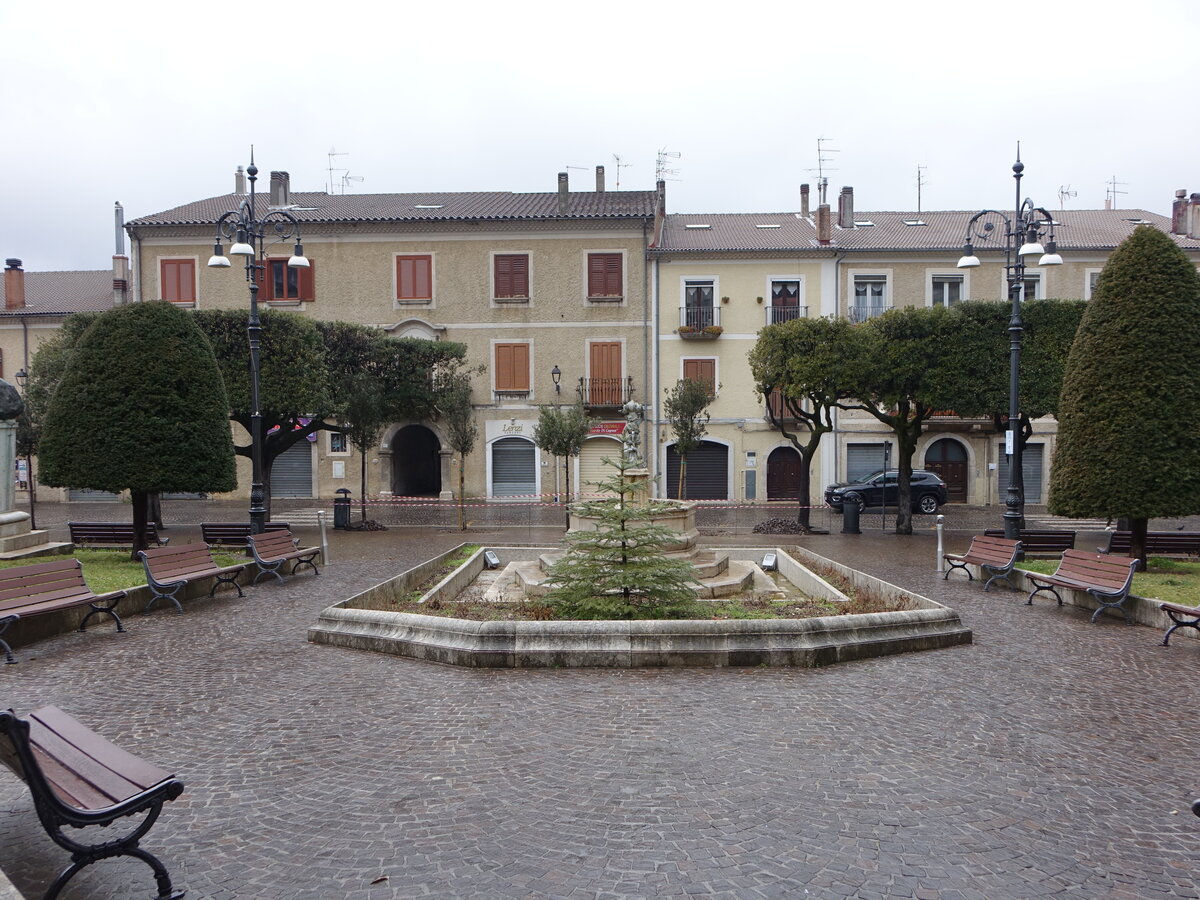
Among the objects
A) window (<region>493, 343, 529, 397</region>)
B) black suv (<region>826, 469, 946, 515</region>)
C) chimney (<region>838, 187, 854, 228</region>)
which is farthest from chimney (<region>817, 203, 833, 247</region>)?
window (<region>493, 343, 529, 397</region>)

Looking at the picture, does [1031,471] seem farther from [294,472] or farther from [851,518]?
[294,472]

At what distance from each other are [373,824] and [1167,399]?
11.9 m

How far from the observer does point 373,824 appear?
4.23 metres

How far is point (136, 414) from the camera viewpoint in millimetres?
12461

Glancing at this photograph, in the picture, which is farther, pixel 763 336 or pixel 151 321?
pixel 763 336

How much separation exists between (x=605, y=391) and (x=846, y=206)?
1297 centimetres

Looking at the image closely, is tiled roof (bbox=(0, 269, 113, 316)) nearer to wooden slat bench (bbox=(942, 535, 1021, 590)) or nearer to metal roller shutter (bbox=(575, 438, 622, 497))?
metal roller shutter (bbox=(575, 438, 622, 497))

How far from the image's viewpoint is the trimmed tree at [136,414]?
12367mm

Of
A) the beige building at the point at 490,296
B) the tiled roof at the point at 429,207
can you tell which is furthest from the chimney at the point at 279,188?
the beige building at the point at 490,296

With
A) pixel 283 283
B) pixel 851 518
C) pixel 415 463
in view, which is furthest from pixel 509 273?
pixel 851 518

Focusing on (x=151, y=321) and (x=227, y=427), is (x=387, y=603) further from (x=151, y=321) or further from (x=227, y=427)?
(x=151, y=321)

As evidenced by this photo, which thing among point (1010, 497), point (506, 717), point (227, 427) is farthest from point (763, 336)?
point (506, 717)

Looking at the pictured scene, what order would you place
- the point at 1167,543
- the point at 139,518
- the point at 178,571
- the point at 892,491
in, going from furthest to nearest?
the point at 892,491 → the point at 1167,543 → the point at 139,518 → the point at 178,571

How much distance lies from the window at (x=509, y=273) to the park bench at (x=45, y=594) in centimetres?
2253
